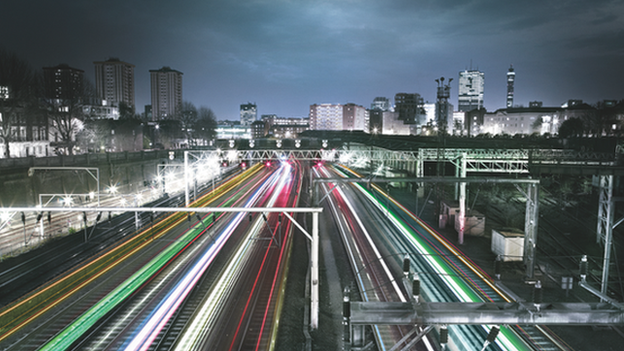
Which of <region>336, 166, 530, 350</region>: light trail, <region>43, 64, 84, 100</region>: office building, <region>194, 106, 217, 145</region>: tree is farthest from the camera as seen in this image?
<region>194, 106, 217, 145</region>: tree

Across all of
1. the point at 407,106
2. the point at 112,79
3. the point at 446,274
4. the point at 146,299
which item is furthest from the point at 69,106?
the point at 112,79

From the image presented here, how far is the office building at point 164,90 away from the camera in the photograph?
185750 millimetres

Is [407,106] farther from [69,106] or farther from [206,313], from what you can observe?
[206,313]

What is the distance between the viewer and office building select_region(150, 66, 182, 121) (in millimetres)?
185750

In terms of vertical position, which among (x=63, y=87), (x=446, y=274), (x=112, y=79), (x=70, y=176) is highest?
(x=112, y=79)

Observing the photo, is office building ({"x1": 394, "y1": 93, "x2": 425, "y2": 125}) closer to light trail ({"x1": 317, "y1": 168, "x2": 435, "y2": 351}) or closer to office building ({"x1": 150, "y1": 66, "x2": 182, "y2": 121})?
office building ({"x1": 150, "y1": 66, "x2": 182, "y2": 121})

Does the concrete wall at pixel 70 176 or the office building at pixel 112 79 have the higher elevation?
the office building at pixel 112 79

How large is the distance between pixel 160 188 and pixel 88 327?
1246 inches

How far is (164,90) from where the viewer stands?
188000 mm

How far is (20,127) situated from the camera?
45.2m

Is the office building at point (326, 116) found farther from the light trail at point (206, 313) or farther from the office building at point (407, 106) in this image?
the light trail at point (206, 313)

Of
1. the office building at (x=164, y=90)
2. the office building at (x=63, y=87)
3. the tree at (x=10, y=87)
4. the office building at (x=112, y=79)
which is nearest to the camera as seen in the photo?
the tree at (x=10, y=87)

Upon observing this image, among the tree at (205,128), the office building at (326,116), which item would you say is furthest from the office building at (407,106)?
the tree at (205,128)

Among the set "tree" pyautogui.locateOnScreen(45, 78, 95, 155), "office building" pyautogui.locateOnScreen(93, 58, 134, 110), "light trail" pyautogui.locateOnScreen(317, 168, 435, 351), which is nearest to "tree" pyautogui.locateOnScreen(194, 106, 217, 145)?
"tree" pyautogui.locateOnScreen(45, 78, 95, 155)
